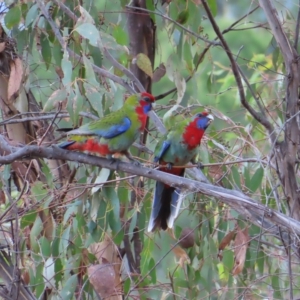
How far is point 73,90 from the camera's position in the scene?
2244mm

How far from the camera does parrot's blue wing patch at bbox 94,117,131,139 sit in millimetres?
2426

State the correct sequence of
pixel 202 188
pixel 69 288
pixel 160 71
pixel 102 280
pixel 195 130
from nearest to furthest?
pixel 202 188
pixel 102 280
pixel 69 288
pixel 195 130
pixel 160 71

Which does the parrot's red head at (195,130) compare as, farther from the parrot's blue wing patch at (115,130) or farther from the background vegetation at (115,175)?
the parrot's blue wing patch at (115,130)

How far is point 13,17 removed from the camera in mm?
2684

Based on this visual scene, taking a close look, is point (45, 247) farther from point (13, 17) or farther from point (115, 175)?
point (13, 17)

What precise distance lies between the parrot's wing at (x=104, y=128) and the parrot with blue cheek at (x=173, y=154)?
15.4 inches

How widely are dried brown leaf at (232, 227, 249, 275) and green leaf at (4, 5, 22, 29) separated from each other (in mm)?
1307

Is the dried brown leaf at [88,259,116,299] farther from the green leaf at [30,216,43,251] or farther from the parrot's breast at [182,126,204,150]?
the parrot's breast at [182,126,204,150]

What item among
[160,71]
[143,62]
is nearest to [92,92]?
[143,62]

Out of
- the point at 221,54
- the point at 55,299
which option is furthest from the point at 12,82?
the point at 221,54

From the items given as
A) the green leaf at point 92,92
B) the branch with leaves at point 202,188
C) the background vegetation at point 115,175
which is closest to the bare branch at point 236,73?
the background vegetation at point 115,175

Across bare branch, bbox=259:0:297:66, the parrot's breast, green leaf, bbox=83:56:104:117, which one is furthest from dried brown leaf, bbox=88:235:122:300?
bare branch, bbox=259:0:297:66

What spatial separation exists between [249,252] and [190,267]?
282mm

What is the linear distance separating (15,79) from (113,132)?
0.56 meters
